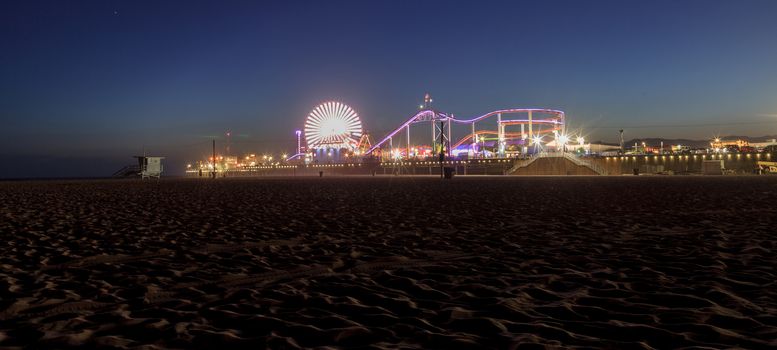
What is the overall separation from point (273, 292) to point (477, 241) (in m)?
4.25

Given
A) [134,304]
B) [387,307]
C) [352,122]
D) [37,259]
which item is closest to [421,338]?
[387,307]

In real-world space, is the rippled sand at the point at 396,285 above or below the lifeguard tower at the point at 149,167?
below

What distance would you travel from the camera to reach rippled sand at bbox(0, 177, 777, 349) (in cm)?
382

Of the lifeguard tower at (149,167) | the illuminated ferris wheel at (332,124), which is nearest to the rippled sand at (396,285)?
the lifeguard tower at (149,167)

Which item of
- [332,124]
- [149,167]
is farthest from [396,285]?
[332,124]

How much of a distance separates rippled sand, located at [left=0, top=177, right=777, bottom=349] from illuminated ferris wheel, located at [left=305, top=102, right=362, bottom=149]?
108 m

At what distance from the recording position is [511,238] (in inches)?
349

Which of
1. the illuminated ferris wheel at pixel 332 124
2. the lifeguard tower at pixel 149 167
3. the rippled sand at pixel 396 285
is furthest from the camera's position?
the illuminated ferris wheel at pixel 332 124

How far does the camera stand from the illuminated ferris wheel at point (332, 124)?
118062mm

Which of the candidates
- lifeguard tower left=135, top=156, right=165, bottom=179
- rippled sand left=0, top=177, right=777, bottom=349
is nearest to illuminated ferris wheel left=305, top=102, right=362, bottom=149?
lifeguard tower left=135, top=156, right=165, bottom=179

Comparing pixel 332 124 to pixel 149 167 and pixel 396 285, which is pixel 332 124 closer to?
pixel 149 167

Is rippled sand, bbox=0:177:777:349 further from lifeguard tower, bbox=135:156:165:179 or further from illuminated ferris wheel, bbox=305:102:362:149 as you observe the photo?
illuminated ferris wheel, bbox=305:102:362:149

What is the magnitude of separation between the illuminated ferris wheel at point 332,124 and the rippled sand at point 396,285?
107622 mm

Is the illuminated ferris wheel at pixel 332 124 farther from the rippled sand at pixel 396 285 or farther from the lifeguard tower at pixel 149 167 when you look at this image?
the rippled sand at pixel 396 285
